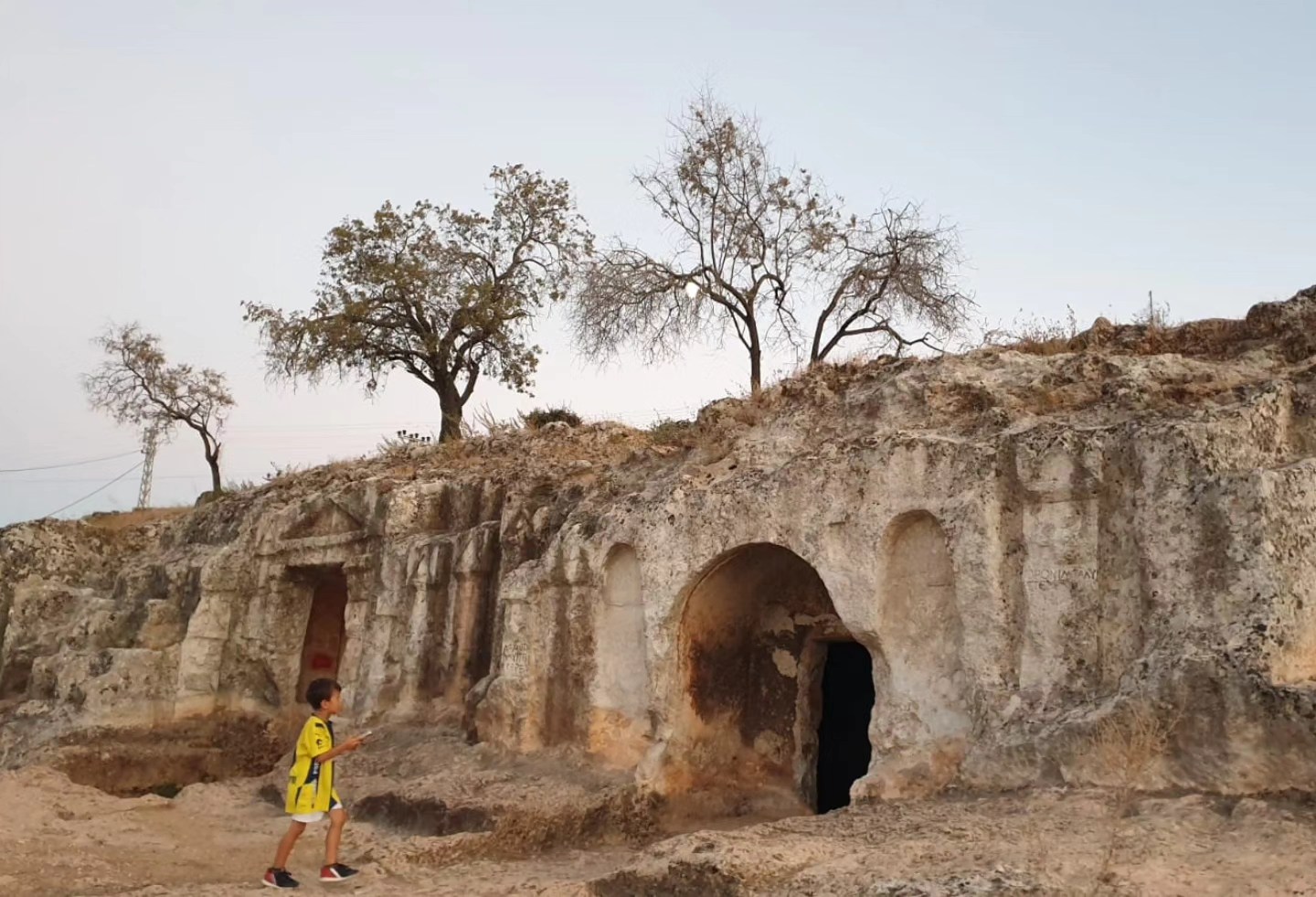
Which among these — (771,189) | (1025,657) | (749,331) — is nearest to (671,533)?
(1025,657)

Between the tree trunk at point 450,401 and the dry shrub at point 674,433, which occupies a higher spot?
the tree trunk at point 450,401

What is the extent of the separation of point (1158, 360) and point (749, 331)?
1290cm

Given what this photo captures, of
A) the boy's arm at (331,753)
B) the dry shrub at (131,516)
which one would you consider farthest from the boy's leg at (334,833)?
the dry shrub at (131,516)

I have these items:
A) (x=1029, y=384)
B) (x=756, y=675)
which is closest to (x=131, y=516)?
(x=756, y=675)

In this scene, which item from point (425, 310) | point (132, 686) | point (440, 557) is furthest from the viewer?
point (425, 310)

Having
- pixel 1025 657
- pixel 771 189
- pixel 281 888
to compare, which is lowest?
pixel 281 888

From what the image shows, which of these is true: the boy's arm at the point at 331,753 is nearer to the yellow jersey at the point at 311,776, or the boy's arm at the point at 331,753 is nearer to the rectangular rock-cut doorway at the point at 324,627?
the yellow jersey at the point at 311,776

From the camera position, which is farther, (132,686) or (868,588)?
(132,686)

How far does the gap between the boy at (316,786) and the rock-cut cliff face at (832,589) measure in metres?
2.32

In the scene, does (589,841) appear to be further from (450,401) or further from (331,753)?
(450,401)

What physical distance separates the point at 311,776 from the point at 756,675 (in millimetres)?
3785

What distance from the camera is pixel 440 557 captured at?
38.1 feet

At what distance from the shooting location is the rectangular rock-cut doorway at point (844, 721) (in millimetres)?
9812

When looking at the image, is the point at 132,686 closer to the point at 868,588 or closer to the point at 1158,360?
the point at 868,588
